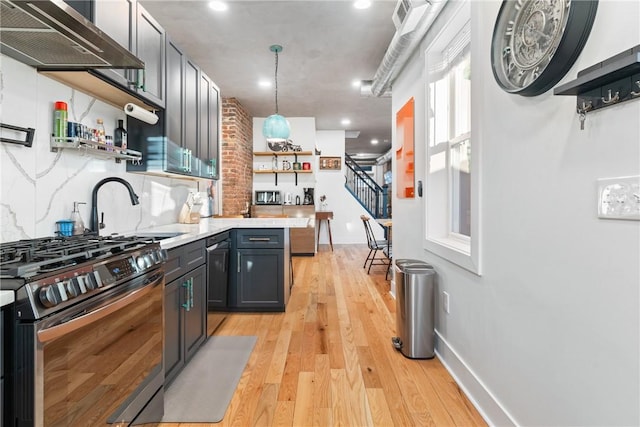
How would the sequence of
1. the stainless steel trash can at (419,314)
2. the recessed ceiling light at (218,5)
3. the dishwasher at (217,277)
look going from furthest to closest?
the recessed ceiling light at (218,5)
the dishwasher at (217,277)
the stainless steel trash can at (419,314)

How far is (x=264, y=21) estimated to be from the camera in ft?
11.2

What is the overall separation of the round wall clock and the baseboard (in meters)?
1.54

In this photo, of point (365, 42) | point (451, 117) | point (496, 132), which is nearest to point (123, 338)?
point (496, 132)

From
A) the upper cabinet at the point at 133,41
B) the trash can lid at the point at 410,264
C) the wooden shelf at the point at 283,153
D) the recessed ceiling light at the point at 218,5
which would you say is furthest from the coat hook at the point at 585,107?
the wooden shelf at the point at 283,153

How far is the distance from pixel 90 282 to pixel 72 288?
0.27 feet

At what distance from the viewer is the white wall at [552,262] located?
98 centimetres

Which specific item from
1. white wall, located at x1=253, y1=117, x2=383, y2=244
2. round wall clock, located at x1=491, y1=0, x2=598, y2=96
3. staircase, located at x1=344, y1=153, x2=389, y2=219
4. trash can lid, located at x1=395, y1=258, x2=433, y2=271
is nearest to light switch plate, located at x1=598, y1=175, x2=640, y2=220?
round wall clock, located at x1=491, y1=0, x2=598, y2=96

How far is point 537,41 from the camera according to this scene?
134 centimetres

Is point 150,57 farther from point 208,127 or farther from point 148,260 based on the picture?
point 148,260

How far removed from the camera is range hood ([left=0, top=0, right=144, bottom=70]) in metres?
1.27

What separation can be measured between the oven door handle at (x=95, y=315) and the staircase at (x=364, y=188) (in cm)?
793

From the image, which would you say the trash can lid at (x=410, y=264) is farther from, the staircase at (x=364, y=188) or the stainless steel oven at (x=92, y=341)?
the staircase at (x=364, y=188)

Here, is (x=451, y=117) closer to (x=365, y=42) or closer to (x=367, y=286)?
(x=365, y=42)

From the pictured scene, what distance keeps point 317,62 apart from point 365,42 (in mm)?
826
